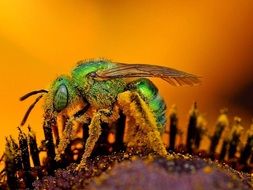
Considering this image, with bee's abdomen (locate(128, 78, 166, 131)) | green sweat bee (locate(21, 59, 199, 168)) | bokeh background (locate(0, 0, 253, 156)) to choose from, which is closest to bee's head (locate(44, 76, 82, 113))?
green sweat bee (locate(21, 59, 199, 168))

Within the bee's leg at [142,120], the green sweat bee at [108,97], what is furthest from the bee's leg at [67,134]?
the bee's leg at [142,120]

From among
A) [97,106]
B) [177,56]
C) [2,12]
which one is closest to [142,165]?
[97,106]

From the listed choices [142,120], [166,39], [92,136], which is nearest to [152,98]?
[142,120]

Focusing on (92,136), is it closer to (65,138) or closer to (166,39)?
(65,138)

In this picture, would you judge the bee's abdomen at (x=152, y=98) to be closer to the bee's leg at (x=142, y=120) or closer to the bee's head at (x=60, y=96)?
the bee's leg at (x=142, y=120)

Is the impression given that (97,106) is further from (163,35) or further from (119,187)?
(163,35)

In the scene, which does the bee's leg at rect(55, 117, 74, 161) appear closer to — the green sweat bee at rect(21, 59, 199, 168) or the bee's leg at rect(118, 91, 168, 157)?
the green sweat bee at rect(21, 59, 199, 168)
